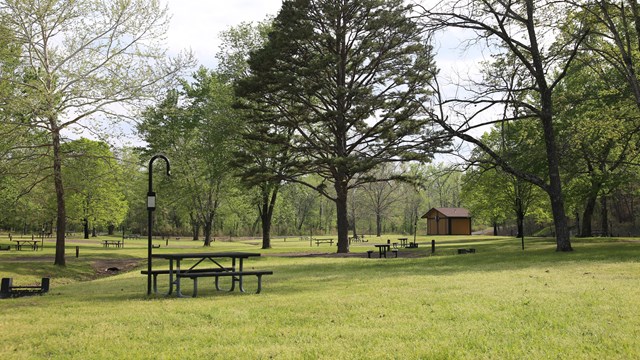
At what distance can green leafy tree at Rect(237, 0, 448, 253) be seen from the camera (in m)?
26.0

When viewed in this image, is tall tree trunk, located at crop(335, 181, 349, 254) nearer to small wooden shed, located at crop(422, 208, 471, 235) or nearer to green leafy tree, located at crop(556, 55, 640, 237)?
green leafy tree, located at crop(556, 55, 640, 237)

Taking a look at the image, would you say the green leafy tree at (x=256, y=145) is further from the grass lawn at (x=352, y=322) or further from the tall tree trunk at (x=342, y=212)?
the grass lawn at (x=352, y=322)

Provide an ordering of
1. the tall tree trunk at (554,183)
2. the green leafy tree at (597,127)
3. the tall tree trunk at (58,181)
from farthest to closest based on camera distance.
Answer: the green leafy tree at (597,127)
the tall tree trunk at (58,181)
the tall tree trunk at (554,183)

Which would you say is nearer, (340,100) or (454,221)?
(340,100)

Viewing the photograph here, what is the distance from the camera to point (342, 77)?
Result: 2841cm

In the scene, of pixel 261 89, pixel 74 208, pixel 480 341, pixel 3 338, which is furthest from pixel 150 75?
pixel 74 208

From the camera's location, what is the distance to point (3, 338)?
23.3 feet

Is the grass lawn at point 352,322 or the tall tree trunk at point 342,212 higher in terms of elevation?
the tall tree trunk at point 342,212

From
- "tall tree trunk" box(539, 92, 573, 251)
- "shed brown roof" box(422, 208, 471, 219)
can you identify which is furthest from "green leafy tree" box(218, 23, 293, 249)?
"shed brown roof" box(422, 208, 471, 219)

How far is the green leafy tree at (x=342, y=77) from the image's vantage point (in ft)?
85.4

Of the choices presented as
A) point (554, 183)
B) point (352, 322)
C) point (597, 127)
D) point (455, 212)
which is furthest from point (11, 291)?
point (455, 212)

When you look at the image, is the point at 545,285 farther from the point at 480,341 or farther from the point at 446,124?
the point at 446,124

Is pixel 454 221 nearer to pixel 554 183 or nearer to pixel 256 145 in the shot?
pixel 256 145

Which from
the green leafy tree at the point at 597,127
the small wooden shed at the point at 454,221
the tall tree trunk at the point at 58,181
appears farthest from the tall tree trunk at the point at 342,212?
the small wooden shed at the point at 454,221
